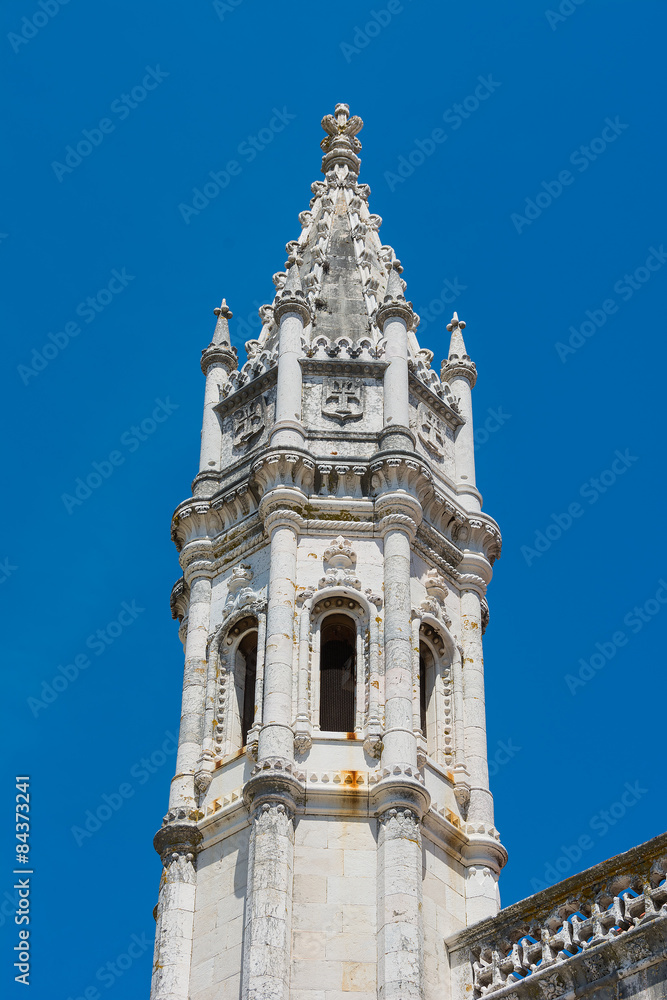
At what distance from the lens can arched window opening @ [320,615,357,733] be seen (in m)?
28.5

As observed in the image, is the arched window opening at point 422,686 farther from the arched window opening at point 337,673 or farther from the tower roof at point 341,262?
the tower roof at point 341,262

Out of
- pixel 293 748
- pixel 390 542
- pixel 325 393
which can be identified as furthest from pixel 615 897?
pixel 325 393

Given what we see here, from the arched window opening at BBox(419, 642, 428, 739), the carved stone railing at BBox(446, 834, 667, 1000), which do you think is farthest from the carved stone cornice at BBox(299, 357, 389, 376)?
the carved stone railing at BBox(446, 834, 667, 1000)

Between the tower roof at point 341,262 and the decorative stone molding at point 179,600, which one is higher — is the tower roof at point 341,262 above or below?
above

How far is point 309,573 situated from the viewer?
28.3 m

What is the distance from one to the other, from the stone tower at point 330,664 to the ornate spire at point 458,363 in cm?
7

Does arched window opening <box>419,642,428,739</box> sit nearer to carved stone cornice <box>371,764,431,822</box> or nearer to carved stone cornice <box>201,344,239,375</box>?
carved stone cornice <box>371,764,431,822</box>

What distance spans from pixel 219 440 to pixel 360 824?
364 inches

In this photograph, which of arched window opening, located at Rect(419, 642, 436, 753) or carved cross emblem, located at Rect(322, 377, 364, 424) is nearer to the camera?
arched window opening, located at Rect(419, 642, 436, 753)

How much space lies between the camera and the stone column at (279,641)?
25844 millimetres

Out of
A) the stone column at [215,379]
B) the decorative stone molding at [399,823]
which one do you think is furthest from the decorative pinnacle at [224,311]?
the decorative stone molding at [399,823]

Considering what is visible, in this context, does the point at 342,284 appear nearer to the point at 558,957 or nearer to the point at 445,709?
the point at 445,709

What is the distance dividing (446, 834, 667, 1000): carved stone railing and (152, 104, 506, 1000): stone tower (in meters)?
1.04

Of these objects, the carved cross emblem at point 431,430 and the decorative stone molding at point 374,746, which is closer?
the decorative stone molding at point 374,746
